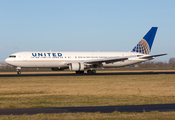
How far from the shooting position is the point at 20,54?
44031mm

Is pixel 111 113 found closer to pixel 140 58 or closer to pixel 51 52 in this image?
A: pixel 51 52

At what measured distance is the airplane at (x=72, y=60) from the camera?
43.6 m

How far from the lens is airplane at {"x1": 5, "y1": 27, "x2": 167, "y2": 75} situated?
143ft

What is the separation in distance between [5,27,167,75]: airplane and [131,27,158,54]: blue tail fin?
1453 mm

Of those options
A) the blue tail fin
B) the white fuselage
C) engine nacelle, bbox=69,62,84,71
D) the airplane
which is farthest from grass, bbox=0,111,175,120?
the blue tail fin

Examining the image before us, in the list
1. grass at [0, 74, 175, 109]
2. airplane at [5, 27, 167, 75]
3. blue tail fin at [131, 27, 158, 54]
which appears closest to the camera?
grass at [0, 74, 175, 109]

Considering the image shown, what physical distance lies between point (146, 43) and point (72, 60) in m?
18.2

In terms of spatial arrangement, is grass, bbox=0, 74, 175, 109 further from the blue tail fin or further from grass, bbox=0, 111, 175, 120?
the blue tail fin

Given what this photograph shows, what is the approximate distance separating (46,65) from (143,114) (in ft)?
114

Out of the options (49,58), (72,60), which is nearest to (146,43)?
(72,60)

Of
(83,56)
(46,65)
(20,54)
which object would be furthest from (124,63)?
(20,54)

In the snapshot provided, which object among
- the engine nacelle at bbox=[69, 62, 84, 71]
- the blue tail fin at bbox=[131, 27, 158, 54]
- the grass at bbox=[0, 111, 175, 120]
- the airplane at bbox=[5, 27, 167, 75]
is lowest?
the grass at bbox=[0, 111, 175, 120]

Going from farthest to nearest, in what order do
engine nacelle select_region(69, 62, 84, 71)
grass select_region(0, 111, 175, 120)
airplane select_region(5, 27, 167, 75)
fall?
airplane select_region(5, 27, 167, 75) → engine nacelle select_region(69, 62, 84, 71) → grass select_region(0, 111, 175, 120)

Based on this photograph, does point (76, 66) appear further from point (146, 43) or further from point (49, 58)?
point (146, 43)
